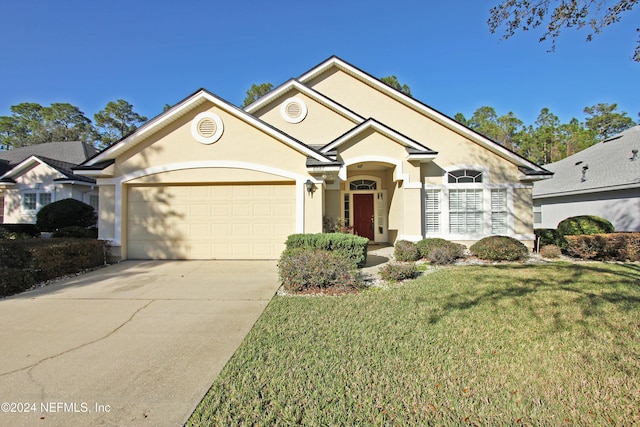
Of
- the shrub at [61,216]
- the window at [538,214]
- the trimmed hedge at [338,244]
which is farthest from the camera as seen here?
the window at [538,214]

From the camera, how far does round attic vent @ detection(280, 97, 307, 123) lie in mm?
13156

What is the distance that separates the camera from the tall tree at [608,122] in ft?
137

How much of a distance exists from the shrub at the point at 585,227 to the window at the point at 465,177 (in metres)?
4.19

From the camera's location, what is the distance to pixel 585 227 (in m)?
11.6

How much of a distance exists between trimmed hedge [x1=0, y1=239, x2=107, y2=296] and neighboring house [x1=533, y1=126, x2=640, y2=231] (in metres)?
22.4

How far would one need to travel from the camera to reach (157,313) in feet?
17.2

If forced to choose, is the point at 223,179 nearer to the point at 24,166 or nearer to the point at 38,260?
the point at 38,260

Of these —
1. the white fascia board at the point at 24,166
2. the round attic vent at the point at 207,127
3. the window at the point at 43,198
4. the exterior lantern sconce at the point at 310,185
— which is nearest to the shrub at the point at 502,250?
the exterior lantern sconce at the point at 310,185

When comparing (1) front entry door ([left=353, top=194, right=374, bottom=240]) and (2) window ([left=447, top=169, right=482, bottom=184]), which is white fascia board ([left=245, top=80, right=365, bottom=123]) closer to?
(1) front entry door ([left=353, top=194, right=374, bottom=240])

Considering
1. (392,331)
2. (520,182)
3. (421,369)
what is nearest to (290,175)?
(392,331)

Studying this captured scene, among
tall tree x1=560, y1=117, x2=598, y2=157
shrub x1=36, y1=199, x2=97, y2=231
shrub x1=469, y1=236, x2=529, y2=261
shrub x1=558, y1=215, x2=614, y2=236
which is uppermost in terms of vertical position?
tall tree x1=560, y1=117, x2=598, y2=157

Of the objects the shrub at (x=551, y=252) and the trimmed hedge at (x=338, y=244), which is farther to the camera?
the shrub at (x=551, y=252)

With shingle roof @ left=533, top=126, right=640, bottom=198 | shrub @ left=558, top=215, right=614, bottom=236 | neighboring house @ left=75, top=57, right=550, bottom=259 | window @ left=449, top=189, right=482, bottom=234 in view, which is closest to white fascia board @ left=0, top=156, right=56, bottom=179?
neighboring house @ left=75, top=57, right=550, bottom=259

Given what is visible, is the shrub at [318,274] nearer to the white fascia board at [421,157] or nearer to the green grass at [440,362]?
the green grass at [440,362]
